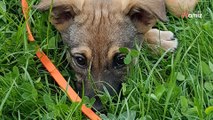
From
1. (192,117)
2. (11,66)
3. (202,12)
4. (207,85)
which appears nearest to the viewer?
(192,117)

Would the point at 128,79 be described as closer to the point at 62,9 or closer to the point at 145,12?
the point at 145,12

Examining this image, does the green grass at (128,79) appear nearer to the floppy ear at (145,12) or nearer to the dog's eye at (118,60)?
the dog's eye at (118,60)

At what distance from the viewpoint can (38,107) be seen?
395 cm

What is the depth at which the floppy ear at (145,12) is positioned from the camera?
3967 mm

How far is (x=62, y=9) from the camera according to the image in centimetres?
415

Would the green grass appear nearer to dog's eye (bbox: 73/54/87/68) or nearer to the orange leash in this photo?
the orange leash

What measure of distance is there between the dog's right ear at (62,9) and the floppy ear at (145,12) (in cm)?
37

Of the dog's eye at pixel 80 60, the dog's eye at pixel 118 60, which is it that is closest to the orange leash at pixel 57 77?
the dog's eye at pixel 80 60

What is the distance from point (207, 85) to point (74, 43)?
1.00m

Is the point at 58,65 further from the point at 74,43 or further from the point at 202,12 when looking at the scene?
the point at 202,12

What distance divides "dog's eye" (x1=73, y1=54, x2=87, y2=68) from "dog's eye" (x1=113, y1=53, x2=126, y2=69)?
21 centimetres

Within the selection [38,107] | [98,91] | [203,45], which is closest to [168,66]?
[203,45]

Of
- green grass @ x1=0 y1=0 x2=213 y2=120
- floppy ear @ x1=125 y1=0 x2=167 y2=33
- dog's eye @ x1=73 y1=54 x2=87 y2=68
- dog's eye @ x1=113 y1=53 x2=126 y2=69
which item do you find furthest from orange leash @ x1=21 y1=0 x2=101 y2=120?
floppy ear @ x1=125 y1=0 x2=167 y2=33

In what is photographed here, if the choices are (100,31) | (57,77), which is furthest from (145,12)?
(57,77)
